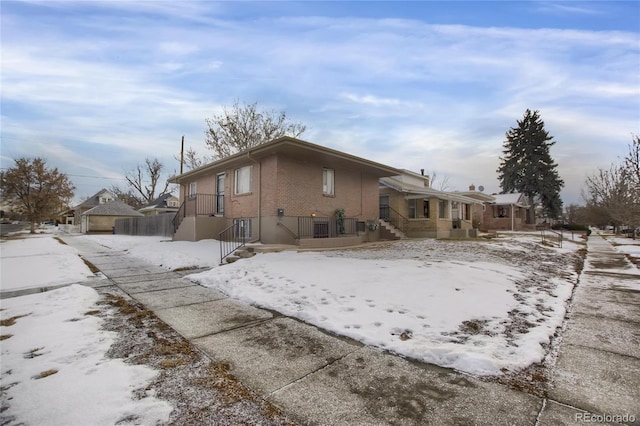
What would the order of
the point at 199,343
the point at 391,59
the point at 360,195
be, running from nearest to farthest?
the point at 199,343
the point at 391,59
the point at 360,195

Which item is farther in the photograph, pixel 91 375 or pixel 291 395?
pixel 91 375

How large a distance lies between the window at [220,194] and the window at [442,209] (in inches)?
558

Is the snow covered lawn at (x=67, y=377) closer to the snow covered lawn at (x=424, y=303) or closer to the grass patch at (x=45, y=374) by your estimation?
the grass patch at (x=45, y=374)

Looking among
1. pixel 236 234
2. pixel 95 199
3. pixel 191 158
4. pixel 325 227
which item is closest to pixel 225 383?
pixel 325 227

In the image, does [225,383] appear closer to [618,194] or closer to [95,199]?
[618,194]

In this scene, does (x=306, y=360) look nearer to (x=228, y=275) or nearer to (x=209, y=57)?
(x=228, y=275)

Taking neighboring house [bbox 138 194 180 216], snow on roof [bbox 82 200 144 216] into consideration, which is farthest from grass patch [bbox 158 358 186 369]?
snow on roof [bbox 82 200 144 216]

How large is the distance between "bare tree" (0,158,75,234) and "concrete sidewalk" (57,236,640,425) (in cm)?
3757

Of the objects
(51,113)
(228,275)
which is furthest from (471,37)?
(51,113)

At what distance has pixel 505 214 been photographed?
3503 cm

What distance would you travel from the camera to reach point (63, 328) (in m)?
3.89

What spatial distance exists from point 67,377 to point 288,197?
10.3 meters

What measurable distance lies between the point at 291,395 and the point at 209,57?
517 inches

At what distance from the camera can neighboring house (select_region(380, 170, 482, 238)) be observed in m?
19.3
